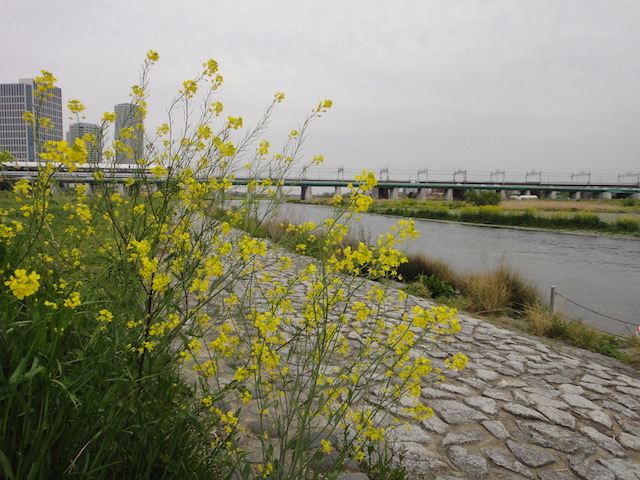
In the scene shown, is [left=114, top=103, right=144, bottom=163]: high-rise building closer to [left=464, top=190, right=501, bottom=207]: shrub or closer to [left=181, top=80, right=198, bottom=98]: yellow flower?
[left=181, top=80, right=198, bottom=98]: yellow flower

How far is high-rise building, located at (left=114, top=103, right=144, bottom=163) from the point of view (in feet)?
7.88

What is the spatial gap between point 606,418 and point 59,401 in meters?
Answer: 3.94

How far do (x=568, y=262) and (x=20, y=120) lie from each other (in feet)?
54.0

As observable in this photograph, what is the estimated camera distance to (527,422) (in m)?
3.07

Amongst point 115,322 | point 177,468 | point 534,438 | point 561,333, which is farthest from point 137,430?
point 561,333

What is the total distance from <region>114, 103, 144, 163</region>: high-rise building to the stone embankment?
7.82 ft

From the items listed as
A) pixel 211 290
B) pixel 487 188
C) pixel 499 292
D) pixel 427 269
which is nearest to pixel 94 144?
pixel 211 290

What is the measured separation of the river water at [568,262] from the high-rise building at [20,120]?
229 centimetres

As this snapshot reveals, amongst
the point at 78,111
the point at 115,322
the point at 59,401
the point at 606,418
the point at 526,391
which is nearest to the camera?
the point at 59,401

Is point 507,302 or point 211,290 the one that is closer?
point 211,290

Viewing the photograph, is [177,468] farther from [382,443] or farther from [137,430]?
[382,443]

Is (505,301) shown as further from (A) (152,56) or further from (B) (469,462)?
(A) (152,56)

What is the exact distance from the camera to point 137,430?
1522mm

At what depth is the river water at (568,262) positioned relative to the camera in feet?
26.3
